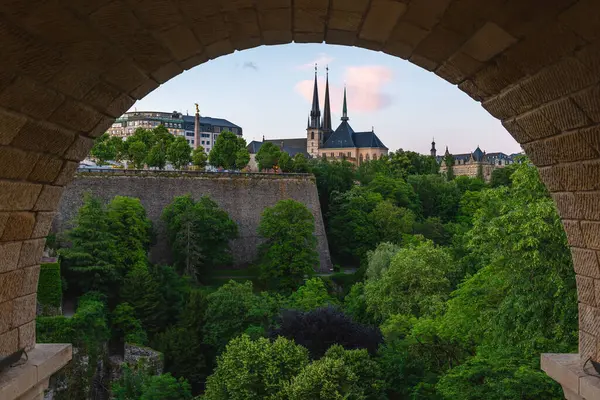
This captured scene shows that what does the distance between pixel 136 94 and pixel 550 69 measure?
7.65 feet

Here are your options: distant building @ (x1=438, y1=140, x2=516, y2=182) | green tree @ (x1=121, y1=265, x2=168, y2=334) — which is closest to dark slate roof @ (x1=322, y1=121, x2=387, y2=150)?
distant building @ (x1=438, y1=140, x2=516, y2=182)

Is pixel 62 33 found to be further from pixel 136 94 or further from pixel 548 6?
pixel 548 6

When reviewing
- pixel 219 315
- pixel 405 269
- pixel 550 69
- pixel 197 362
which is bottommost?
pixel 197 362

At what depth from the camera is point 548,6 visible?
228cm


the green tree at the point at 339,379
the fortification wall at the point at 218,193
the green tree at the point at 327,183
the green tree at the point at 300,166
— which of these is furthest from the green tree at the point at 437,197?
the green tree at the point at 339,379

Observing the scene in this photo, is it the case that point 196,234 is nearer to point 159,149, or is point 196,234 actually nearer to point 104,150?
point 159,149

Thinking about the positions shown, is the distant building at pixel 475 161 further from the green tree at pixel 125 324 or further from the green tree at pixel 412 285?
the green tree at pixel 125 324

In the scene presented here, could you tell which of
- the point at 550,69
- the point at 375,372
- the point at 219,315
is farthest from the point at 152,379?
the point at 550,69

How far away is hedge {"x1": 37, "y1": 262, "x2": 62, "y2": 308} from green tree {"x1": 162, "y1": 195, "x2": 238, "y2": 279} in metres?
9.18

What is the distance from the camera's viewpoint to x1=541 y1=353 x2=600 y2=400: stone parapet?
2.96m

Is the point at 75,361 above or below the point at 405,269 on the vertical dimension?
below

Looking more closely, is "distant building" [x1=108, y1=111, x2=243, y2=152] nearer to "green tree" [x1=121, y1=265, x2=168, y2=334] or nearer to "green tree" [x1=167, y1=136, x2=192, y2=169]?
"green tree" [x1=167, y1=136, x2=192, y2=169]

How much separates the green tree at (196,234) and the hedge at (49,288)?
30.1 ft

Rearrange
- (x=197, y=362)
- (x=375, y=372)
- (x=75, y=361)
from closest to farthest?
(x=375, y=372) < (x=75, y=361) < (x=197, y=362)
